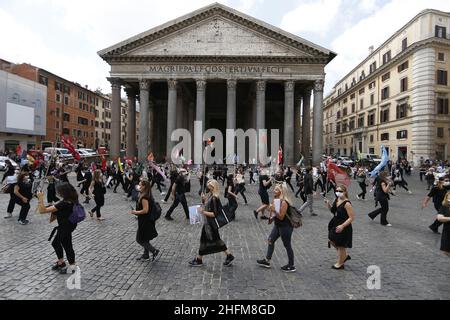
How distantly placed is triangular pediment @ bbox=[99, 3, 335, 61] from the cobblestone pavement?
24747 millimetres

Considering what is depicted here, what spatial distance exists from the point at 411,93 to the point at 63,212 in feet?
139

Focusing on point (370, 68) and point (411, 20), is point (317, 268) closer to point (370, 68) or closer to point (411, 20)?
point (411, 20)

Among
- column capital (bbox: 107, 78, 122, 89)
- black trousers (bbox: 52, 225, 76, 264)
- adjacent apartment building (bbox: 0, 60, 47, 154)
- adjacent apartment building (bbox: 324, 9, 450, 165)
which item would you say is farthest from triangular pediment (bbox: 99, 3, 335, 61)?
black trousers (bbox: 52, 225, 76, 264)

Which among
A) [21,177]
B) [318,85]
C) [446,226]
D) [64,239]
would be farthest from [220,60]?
[446,226]

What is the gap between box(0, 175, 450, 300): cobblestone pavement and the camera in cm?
477

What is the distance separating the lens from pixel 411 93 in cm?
3697

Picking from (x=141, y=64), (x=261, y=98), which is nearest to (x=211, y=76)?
(x=261, y=98)

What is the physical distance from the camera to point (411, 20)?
37469 mm

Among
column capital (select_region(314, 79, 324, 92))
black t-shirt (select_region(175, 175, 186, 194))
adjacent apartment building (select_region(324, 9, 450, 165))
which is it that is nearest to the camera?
black t-shirt (select_region(175, 175, 186, 194))

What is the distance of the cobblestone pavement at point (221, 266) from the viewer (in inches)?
188

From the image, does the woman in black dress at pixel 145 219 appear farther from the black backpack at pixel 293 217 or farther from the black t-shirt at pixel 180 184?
the black t-shirt at pixel 180 184

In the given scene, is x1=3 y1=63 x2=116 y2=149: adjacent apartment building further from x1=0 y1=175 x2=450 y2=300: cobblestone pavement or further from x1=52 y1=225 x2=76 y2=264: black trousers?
x1=52 y1=225 x2=76 y2=264: black trousers

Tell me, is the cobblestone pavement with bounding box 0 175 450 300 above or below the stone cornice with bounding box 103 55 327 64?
below
